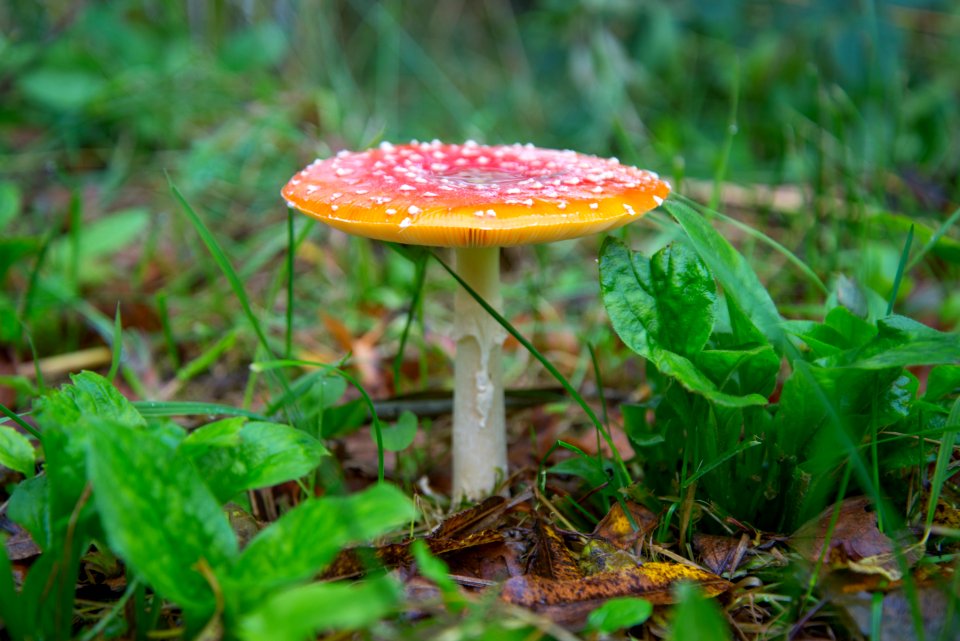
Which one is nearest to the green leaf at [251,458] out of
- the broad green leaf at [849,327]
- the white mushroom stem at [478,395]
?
the white mushroom stem at [478,395]

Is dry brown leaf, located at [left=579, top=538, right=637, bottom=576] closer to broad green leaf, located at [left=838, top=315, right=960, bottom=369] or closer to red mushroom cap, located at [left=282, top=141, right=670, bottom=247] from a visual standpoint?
broad green leaf, located at [left=838, top=315, right=960, bottom=369]

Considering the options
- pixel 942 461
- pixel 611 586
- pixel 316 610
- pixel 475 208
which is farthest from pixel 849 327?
pixel 316 610

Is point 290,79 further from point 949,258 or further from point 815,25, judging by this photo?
point 949,258

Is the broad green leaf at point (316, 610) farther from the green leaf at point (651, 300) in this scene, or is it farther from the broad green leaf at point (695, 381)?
the green leaf at point (651, 300)

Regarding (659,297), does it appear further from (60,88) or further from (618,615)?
(60,88)

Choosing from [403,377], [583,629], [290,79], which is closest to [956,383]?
[583,629]

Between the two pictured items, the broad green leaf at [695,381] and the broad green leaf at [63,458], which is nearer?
the broad green leaf at [63,458]

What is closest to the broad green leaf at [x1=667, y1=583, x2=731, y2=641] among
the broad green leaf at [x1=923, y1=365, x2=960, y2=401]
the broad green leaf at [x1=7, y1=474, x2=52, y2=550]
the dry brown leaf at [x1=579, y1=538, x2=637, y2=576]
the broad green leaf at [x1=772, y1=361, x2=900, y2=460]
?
the dry brown leaf at [x1=579, y1=538, x2=637, y2=576]
